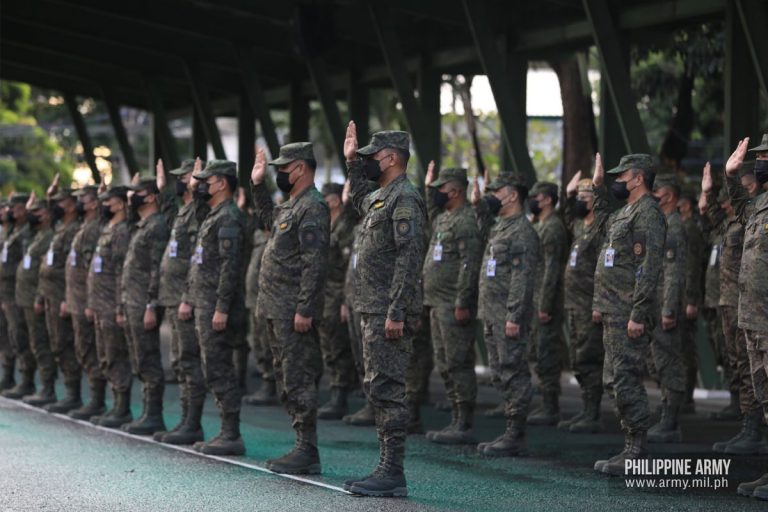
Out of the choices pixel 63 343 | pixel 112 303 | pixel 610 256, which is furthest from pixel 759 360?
pixel 63 343

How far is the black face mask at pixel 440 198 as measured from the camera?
35.5 ft

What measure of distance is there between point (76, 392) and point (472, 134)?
11926mm

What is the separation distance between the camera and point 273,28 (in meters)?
18.1

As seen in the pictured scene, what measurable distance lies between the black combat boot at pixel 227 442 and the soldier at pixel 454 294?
164 centimetres

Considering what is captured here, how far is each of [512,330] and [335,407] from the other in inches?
111

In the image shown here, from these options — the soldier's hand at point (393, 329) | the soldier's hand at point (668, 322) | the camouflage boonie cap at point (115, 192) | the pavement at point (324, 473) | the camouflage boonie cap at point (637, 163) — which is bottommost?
the pavement at point (324, 473)

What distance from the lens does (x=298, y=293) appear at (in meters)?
9.05

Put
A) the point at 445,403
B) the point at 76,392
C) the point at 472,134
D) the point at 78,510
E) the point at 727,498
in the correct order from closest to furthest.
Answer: the point at 78,510 < the point at 727,498 < the point at 76,392 < the point at 445,403 < the point at 472,134

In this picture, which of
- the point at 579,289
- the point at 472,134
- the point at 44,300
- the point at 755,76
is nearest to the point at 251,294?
the point at 44,300

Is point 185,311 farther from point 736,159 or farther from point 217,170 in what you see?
point 736,159

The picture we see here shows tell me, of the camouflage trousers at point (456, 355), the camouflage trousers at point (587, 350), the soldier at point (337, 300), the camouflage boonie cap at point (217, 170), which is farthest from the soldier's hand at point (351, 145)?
the soldier at point (337, 300)

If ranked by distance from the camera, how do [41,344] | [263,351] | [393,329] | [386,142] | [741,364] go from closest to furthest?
[393,329]
[386,142]
[741,364]
[41,344]
[263,351]

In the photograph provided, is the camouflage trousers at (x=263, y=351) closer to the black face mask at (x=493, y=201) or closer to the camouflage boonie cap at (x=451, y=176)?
the camouflage boonie cap at (x=451, y=176)

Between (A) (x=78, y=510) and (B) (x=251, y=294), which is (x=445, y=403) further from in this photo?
(A) (x=78, y=510)
